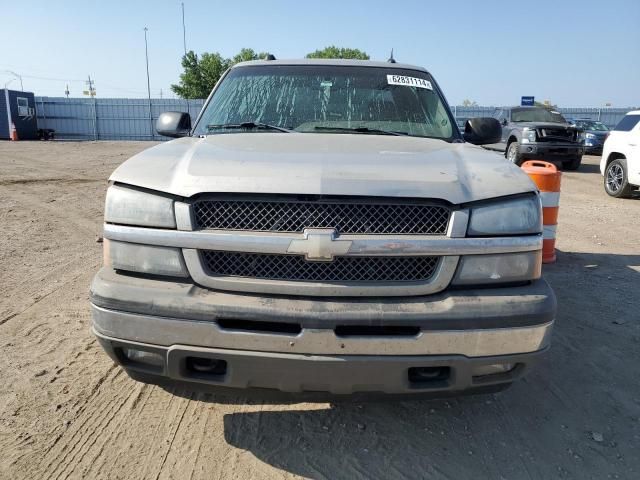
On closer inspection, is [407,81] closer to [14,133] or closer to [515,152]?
[515,152]

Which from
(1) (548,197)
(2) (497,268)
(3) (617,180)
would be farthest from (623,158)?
(2) (497,268)

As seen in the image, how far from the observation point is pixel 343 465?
244cm

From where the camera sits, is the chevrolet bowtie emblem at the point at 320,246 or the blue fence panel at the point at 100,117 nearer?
the chevrolet bowtie emblem at the point at 320,246

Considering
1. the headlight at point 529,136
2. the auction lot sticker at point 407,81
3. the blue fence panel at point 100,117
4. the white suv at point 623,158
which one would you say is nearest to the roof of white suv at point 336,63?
the auction lot sticker at point 407,81

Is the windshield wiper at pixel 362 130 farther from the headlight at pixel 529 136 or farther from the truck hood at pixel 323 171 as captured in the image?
the headlight at pixel 529 136

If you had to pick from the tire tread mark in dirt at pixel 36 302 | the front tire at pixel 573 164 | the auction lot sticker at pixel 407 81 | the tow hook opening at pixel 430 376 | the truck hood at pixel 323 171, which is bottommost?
the tire tread mark in dirt at pixel 36 302

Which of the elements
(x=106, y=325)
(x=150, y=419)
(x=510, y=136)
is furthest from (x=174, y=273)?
(x=510, y=136)

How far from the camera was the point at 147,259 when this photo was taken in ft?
7.22

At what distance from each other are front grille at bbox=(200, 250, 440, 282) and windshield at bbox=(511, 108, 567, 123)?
617 inches

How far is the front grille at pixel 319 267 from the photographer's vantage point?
7.02ft

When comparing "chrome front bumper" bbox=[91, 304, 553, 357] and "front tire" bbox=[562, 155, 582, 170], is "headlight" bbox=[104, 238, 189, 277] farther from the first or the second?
"front tire" bbox=[562, 155, 582, 170]

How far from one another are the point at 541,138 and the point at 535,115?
71.8 inches

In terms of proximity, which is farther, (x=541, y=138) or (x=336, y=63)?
(x=541, y=138)

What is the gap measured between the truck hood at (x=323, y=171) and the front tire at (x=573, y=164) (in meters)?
15.2
